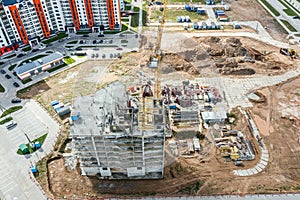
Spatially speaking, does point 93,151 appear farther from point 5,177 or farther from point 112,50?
point 112,50

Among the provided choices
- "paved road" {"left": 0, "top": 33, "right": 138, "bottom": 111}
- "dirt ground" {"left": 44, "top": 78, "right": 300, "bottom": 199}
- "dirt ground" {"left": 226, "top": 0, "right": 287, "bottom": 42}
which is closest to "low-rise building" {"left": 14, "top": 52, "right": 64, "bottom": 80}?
"paved road" {"left": 0, "top": 33, "right": 138, "bottom": 111}

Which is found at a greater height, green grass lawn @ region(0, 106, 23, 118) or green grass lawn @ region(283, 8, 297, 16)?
green grass lawn @ region(283, 8, 297, 16)

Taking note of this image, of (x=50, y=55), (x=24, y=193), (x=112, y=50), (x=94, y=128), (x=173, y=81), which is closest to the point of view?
(x=94, y=128)

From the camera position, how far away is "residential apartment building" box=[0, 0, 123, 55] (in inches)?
3113

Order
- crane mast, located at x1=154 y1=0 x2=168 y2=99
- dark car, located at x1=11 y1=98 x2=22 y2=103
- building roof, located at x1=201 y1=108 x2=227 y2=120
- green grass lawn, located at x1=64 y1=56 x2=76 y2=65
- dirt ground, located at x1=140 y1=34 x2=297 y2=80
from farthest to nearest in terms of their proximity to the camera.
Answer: green grass lawn, located at x1=64 y1=56 x2=76 y2=65 < dirt ground, located at x1=140 y1=34 x2=297 y2=80 < crane mast, located at x1=154 y1=0 x2=168 y2=99 < dark car, located at x1=11 y1=98 x2=22 y2=103 < building roof, located at x1=201 y1=108 x2=227 y2=120

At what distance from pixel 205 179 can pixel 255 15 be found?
250 ft

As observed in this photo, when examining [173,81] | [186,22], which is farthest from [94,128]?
[186,22]

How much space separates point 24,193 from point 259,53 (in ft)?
233

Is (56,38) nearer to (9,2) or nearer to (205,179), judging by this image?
(9,2)

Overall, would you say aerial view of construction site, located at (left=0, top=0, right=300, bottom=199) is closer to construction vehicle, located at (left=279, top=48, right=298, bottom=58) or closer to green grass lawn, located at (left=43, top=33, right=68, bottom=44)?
construction vehicle, located at (left=279, top=48, right=298, bottom=58)

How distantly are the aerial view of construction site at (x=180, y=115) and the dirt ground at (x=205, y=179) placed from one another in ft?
0.61

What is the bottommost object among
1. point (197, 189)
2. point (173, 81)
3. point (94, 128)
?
point (197, 189)

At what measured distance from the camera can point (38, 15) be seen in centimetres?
8400

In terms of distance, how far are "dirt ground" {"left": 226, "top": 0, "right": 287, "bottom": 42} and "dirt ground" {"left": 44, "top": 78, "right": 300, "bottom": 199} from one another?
154 feet
